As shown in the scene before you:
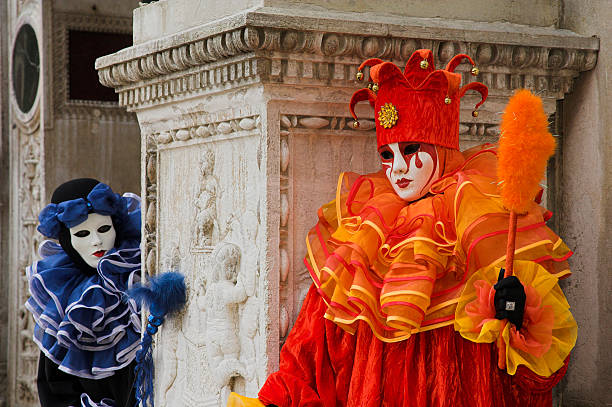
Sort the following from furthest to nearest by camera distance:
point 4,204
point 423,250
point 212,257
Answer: point 4,204 → point 212,257 → point 423,250

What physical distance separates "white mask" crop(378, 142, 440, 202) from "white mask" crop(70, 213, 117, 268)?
6.87ft

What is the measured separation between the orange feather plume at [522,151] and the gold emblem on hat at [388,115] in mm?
377

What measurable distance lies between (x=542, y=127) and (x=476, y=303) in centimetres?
48

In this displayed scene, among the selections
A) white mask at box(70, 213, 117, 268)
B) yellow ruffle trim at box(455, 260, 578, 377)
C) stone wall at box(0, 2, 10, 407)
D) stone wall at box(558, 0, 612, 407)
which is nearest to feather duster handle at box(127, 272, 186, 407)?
white mask at box(70, 213, 117, 268)

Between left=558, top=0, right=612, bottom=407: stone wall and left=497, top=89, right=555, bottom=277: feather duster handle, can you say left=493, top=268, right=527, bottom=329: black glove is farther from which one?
left=558, top=0, right=612, bottom=407: stone wall

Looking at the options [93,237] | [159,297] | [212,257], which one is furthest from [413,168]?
[93,237]

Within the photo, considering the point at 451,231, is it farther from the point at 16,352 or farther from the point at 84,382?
the point at 16,352

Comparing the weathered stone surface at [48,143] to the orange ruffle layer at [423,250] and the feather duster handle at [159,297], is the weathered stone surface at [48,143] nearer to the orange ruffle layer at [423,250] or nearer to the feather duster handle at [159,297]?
the feather duster handle at [159,297]

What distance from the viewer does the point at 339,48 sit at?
2873mm

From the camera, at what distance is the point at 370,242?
2.69m

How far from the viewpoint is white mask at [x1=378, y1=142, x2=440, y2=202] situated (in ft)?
9.04

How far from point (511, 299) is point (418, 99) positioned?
25.1 inches

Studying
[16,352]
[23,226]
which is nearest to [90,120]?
[23,226]

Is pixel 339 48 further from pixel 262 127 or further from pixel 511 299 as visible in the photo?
pixel 511 299
